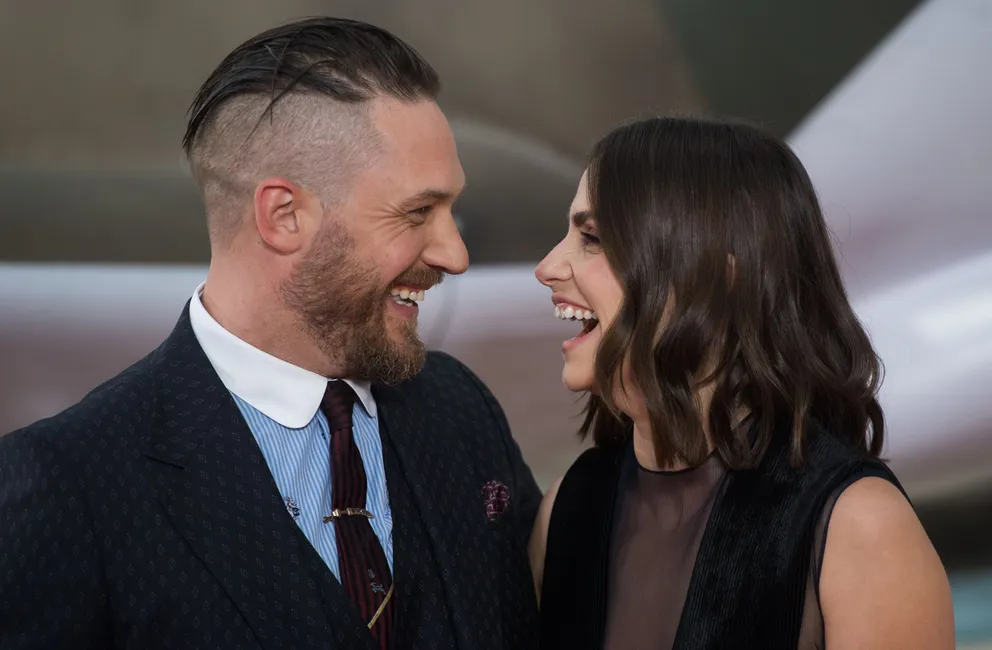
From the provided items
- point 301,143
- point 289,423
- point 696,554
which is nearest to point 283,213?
point 301,143

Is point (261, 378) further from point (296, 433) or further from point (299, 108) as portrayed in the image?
point (299, 108)

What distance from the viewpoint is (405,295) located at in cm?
178

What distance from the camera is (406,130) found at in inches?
67.6

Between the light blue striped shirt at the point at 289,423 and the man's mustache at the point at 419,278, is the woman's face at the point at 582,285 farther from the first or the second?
the light blue striped shirt at the point at 289,423

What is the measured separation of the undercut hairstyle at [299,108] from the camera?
5.54 feet

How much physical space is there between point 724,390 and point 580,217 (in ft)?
1.19

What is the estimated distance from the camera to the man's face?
169 cm

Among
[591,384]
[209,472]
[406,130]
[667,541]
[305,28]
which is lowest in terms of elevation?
[667,541]

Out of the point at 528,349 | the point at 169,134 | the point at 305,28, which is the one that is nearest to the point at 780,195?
the point at 305,28

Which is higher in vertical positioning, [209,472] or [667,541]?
[209,472]

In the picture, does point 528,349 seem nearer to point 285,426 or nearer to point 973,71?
point 285,426

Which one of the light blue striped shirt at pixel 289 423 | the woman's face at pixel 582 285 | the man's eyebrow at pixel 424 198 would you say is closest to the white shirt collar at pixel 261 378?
the light blue striped shirt at pixel 289 423

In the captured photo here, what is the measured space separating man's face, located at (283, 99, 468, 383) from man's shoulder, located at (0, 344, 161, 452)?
0.27 metres

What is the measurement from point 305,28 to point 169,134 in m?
0.84
